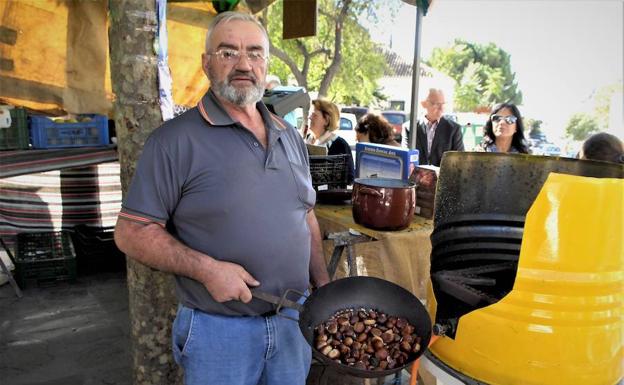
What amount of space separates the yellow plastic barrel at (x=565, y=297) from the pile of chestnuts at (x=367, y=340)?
0.88ft

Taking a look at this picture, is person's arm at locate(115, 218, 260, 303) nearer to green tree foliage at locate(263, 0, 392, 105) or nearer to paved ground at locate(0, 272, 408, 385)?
paved ground at locate(0, 272, 408, 385)

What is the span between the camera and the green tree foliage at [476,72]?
51.5 meters

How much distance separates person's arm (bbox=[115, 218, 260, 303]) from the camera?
157 cm

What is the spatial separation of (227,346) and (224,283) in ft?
1.18

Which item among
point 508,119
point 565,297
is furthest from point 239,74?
point 508,119

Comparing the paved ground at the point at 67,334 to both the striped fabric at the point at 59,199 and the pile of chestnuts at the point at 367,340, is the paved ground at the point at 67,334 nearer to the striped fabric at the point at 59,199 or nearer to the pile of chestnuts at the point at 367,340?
the striped fabric at the point at 59,199

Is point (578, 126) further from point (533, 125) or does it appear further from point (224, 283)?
point (224, 283)

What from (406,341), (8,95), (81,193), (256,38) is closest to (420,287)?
(406,341)

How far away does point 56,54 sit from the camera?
17.3 feet

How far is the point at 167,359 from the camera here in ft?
8.12

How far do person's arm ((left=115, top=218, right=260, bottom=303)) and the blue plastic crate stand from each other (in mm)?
4032

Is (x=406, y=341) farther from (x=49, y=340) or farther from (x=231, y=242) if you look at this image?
(x=49, y=340)

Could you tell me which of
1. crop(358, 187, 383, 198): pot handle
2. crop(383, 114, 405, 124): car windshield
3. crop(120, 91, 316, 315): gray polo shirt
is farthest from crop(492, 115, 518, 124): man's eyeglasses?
crop(383, 114, 405, 124): car windshield

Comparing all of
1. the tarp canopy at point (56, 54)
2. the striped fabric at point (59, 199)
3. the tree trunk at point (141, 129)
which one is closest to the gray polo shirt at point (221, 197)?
the tree trunk at point (141, 129)
